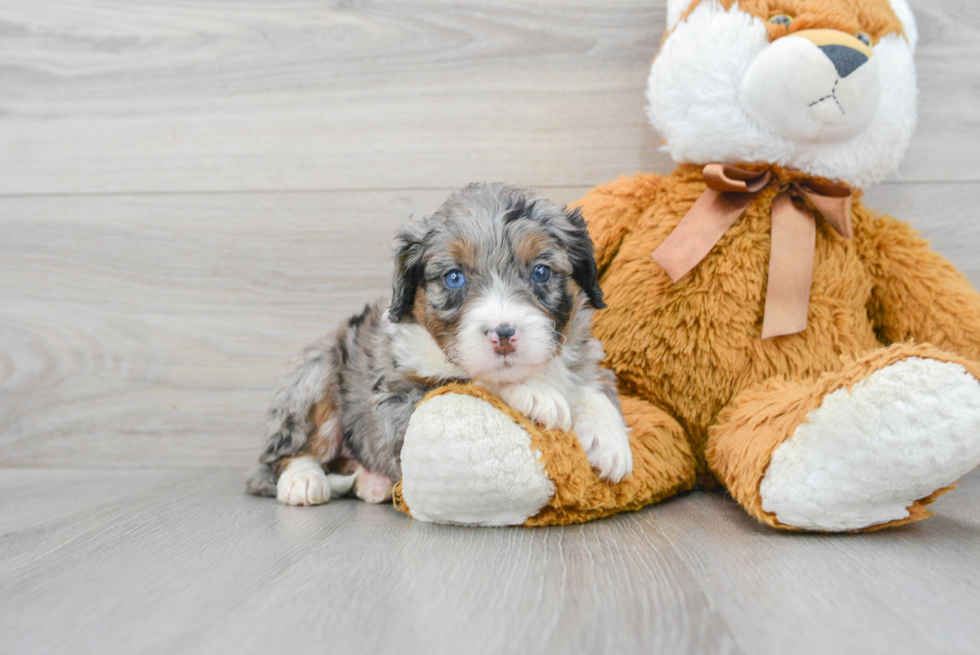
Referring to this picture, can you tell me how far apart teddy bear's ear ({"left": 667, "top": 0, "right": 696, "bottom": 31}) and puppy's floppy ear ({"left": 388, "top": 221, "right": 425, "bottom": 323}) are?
101cm

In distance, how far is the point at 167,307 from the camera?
2.62 metres

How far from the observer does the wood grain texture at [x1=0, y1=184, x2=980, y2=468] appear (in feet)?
8.46

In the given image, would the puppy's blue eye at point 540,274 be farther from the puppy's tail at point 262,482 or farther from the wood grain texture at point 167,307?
the puppy's tail at point 262,482

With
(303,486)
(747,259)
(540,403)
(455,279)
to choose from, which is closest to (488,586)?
(540,403)

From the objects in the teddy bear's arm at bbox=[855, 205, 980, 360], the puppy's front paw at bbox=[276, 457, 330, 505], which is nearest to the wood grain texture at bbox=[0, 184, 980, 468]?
the puppy's front paw at bbox=[276, 457, 330, 505]

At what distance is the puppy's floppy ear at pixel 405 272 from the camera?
177cm

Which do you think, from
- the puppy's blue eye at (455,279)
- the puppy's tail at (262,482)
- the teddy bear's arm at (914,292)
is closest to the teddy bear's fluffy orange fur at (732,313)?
the teddy bear's arm at (914,292)

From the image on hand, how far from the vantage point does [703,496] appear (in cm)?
200

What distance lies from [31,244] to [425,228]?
70.6 inches

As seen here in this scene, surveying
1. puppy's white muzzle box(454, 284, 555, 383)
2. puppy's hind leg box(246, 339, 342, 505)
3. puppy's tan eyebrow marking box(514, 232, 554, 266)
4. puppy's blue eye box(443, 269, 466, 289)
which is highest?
puppy's tan eyebrow marking box(514, 232, 554, 266)

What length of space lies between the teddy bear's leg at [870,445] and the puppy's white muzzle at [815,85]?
2.24ft

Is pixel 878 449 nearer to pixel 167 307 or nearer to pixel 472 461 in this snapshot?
pixel 472 461

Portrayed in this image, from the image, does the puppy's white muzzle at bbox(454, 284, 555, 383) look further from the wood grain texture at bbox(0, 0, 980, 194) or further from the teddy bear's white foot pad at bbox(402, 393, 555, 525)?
the wood grain texture at bbox(0, 0, 980, 194)

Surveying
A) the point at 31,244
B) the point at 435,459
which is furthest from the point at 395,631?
the point at 31,244
